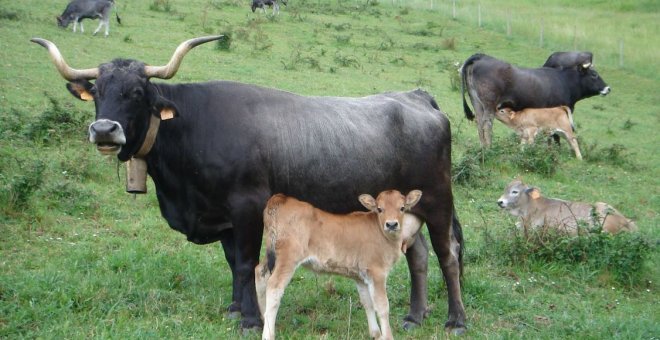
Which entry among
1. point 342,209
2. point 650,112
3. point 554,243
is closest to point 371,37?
point 650,112

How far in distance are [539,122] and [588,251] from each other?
28.7ft

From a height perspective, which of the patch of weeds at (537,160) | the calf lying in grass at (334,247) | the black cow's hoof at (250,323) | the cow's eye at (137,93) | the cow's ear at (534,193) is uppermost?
the cow's eye at (137,93)

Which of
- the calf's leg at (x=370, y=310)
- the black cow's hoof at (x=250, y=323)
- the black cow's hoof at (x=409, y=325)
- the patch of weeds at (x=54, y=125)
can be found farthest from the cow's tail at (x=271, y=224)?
the patch of weeds at (x=54, y=125)

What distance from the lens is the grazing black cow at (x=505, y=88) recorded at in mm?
18172

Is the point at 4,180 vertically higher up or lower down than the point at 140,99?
lower down

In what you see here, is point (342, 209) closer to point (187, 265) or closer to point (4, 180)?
point (187, 265)

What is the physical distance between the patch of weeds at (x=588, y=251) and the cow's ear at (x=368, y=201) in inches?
121

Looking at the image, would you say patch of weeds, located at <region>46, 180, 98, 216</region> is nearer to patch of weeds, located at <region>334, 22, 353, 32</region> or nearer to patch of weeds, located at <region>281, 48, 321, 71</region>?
patch of weeds, located at <region>281, 48, 321, 71</region>

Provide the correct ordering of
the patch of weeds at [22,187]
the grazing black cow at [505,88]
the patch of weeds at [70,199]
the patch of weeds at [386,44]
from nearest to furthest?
1. the patch of weeds at [22,187]
2. the patch of weeds at [70,199]
3. the grazing black cow at [505,88]
4. the patch of weeds at [386,44]

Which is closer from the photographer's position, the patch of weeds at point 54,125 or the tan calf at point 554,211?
the tan calf at point 554,211

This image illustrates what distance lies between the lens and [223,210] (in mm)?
6848

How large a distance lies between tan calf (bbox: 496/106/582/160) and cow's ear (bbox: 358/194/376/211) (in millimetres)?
11268

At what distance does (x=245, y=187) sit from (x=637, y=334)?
140 inches

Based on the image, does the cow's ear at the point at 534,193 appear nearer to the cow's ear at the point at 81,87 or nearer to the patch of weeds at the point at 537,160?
the patch of weeds at the point at 537,160
